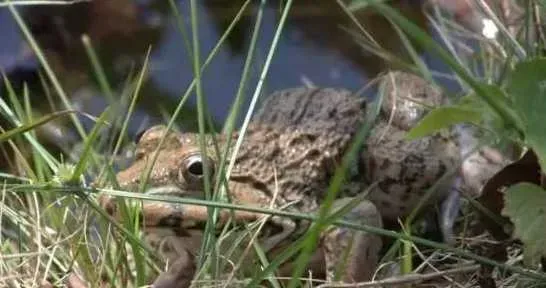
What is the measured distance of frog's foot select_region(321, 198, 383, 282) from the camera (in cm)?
162

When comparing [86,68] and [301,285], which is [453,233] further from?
[86,68]

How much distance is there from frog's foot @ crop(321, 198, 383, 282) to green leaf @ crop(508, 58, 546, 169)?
470mm

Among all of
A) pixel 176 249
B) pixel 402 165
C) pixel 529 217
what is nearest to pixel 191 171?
pixel 176 249

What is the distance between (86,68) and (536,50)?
1.75 m

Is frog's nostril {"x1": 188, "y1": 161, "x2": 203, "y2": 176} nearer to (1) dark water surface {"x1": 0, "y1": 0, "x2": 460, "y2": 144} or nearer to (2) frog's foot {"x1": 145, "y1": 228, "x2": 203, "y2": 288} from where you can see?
(2) frog's foot {"x1": 145, "y1": 228, "x2": 203, "y2": 288}

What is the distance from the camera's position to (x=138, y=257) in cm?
143

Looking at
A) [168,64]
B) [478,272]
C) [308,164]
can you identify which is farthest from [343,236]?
[168,64]

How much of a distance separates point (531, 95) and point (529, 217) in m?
0.17

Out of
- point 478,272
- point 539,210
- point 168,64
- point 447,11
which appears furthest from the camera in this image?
point 168,64

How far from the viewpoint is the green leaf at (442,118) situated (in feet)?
3.99

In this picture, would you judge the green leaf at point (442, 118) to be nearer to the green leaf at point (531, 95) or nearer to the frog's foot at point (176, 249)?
the green leaf at point (531, 95)

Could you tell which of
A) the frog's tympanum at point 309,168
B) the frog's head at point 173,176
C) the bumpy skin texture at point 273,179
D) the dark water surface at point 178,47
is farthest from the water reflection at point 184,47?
the frog's head at point 173,176

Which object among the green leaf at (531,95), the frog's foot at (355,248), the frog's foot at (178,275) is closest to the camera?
the green leaf at (531,95)

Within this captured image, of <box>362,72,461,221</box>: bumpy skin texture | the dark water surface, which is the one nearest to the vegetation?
<box>362,72,461,221</box>: bumpy skin texture
